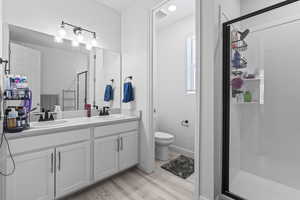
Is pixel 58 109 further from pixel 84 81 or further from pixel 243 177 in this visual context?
pixel 243 177

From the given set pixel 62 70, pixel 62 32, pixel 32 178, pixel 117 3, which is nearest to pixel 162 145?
pixel 32 178

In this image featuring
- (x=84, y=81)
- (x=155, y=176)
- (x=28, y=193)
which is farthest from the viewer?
(x=84, y=81)

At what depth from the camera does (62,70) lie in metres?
2.05

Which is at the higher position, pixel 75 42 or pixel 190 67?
pixel 75 42

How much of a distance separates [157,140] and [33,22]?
2.45 m

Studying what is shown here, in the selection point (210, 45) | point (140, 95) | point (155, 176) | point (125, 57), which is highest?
point (125, 57)

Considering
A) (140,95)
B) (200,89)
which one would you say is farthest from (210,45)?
(140,95)

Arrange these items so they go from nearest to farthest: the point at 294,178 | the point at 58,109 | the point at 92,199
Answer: the point at 92,199 → the point at 294,178 → the point at 58,109

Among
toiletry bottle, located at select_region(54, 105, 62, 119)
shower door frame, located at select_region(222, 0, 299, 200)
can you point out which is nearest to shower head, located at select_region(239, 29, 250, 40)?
shower door frame, located at select_region(222, 0, 299, 200)

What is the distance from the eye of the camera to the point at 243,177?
5.95ft

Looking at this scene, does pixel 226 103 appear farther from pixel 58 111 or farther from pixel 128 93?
pixel 58 111

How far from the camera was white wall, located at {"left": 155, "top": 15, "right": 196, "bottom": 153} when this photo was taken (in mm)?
2869

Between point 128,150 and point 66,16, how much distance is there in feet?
6.96

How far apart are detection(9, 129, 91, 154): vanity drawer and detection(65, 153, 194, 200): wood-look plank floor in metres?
0.68
